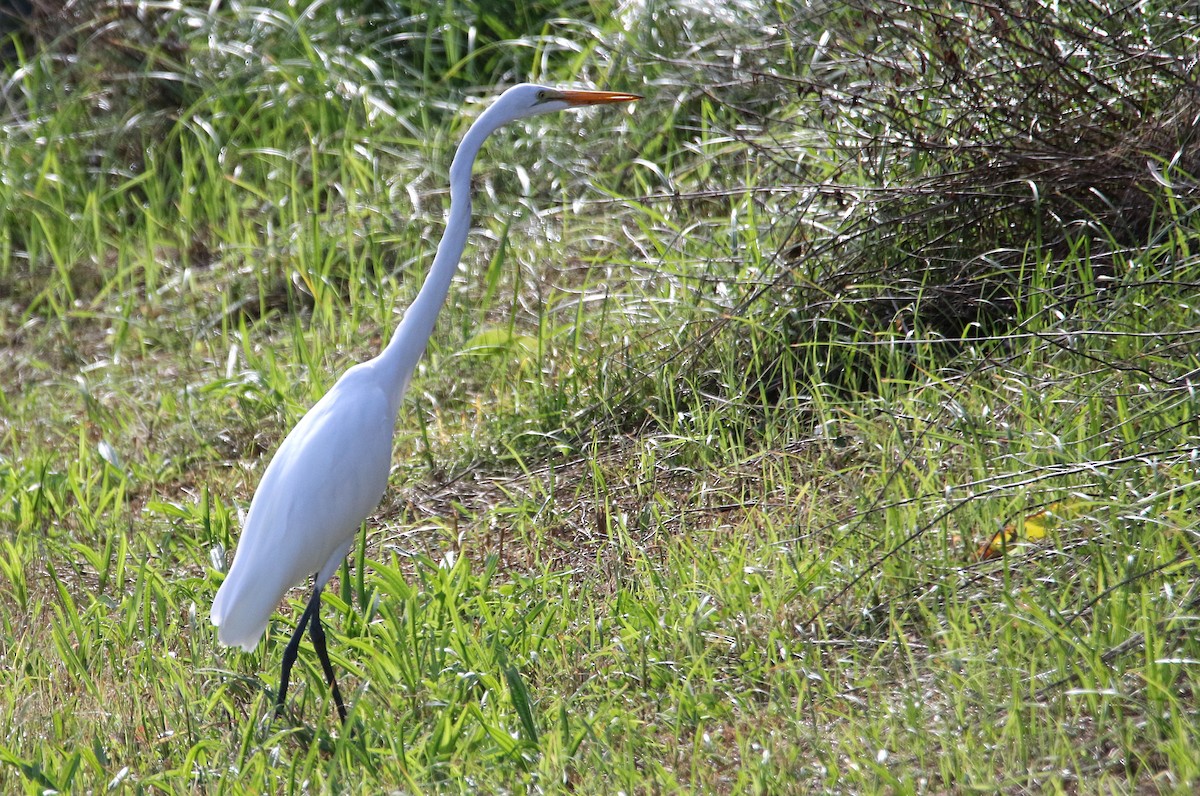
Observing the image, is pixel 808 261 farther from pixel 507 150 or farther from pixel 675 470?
pixel 507 150

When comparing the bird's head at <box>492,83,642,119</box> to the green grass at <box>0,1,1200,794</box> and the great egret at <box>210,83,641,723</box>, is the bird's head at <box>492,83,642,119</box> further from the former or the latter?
the green grass at <box>0,1,1200,794</box>

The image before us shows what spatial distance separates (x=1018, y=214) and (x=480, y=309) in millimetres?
1908

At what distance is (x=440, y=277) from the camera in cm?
303

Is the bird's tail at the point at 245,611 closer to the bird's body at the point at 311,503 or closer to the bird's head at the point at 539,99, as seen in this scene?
the bird's body at the point at 311,503

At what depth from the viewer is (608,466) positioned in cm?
375

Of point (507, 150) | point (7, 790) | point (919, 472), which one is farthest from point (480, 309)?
point (7, 790)

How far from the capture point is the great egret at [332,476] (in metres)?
2.83

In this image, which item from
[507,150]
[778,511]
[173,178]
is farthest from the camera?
[173,178]

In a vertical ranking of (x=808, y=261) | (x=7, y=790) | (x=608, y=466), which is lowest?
(x=7, y=790)

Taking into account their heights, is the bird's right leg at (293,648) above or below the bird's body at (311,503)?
below

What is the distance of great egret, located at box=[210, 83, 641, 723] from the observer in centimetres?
283

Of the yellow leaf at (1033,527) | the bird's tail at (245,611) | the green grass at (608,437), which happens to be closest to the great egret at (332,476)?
the bird's tail at (245,611)

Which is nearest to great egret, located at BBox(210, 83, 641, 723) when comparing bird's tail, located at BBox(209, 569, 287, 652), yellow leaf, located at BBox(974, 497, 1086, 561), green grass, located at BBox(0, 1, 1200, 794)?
bird's tail, located at BBox(209, 569, 287, 652)

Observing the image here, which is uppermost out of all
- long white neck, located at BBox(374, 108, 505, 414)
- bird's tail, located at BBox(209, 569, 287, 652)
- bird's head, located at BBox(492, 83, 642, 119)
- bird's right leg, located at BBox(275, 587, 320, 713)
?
bird's head, located at BBox(492, 83, 642, 119)
